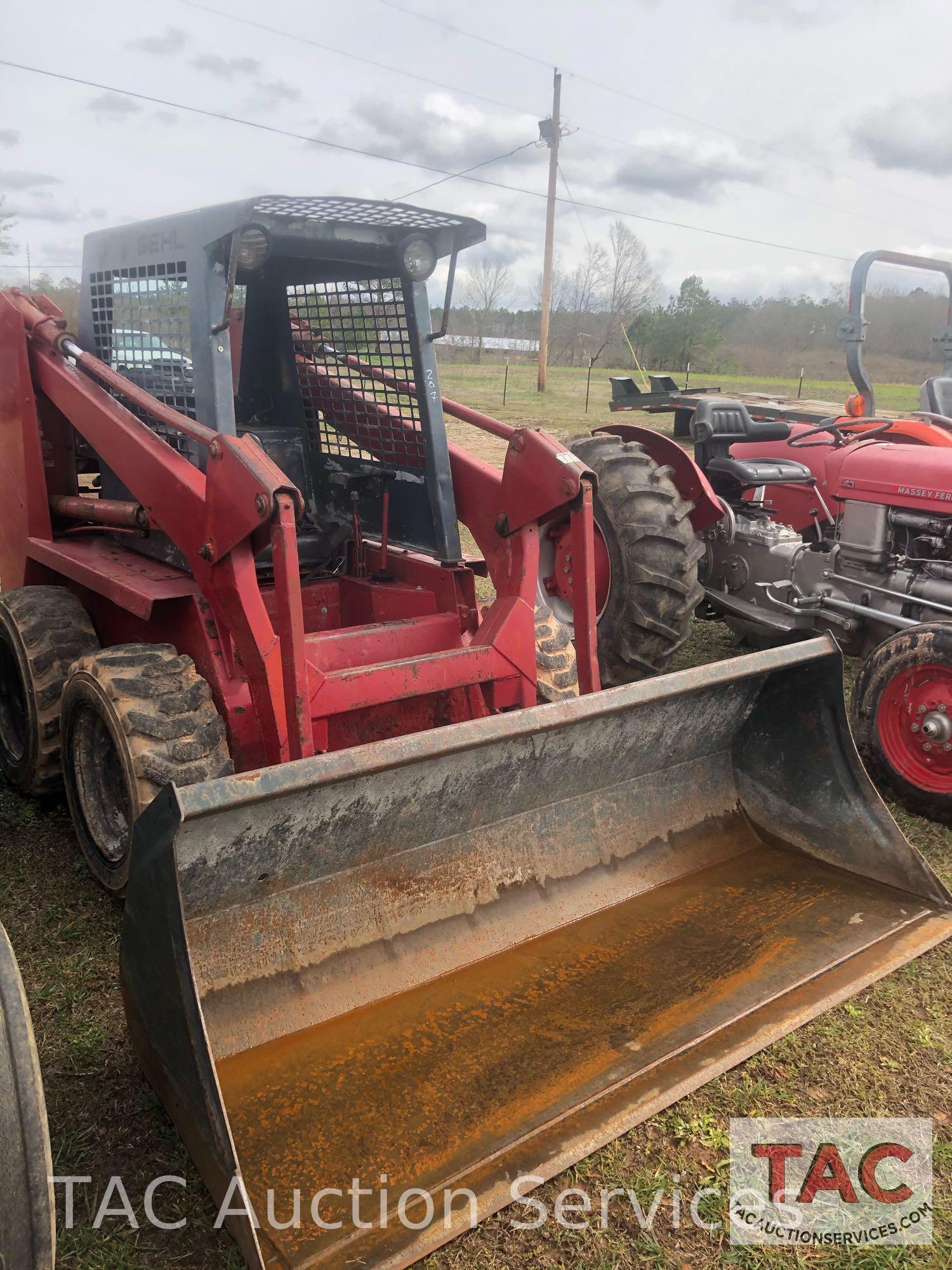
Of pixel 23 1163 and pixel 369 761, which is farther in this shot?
pixel 369 761

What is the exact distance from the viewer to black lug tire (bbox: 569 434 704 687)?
14.2 ft

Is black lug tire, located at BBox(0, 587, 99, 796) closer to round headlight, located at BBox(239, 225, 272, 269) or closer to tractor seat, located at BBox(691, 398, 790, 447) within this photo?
round headlight, located at BBox(239, 225, 272, 269)

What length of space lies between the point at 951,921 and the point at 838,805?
1.60 feet

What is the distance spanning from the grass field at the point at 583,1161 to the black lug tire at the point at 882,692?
34.7 inches

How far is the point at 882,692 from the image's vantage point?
3.76 metres

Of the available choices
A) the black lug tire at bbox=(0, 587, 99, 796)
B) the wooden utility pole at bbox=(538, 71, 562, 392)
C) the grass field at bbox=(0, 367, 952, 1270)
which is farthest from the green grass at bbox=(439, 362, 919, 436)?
the grass field at bbox=(0, 367, 952, 1270)

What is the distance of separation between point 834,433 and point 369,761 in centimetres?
392

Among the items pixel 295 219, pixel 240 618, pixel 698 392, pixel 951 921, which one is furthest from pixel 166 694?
pixel 698 392

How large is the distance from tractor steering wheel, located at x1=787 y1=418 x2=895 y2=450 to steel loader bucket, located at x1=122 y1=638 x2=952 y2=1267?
2.31 m

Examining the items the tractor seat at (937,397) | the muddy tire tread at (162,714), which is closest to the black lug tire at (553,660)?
the muddy tire tread at (162,714)

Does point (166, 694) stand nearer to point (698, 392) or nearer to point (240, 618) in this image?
point (240, 618)

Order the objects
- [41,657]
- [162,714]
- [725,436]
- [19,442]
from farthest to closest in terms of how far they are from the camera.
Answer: [725,436]
[19,442]
[41,657]
[162,714]

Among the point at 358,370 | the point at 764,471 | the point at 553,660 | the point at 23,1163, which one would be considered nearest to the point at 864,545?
the point at 764,471

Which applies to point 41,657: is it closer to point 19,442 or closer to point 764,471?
point 19,442
